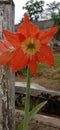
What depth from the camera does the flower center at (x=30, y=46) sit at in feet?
2.42

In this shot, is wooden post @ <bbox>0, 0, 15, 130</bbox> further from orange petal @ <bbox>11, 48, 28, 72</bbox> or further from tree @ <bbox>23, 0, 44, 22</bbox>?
tree @ <bbox>23, 0, 44, 22</bbox>

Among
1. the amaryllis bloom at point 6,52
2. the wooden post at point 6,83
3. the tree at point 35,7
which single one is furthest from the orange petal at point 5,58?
the tree at point 35,7

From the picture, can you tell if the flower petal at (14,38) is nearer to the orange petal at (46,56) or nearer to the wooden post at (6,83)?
the orange petal at (46,56)

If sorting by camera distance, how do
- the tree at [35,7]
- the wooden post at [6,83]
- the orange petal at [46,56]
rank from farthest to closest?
the tree at [35,7] → the wooden post at [6,83] → the orange petal at [46,56]

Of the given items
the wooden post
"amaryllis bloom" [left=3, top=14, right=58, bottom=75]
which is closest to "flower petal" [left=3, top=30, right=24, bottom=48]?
"amaryllis bloom" [left=3, top=14, right=58, bottom=75]

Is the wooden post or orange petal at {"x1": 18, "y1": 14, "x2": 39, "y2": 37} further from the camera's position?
the wooden post

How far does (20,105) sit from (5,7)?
2714 millimetres

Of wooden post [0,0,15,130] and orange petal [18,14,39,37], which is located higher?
orange petal [18,14,39,37]

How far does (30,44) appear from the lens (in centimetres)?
75

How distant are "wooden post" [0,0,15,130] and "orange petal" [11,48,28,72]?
4.12ft

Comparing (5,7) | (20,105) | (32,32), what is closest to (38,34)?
(32,32)

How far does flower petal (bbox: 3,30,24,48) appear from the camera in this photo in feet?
2.38

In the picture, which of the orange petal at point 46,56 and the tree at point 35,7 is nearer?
the orange petal at point 46,56

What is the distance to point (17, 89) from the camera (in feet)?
15.5
